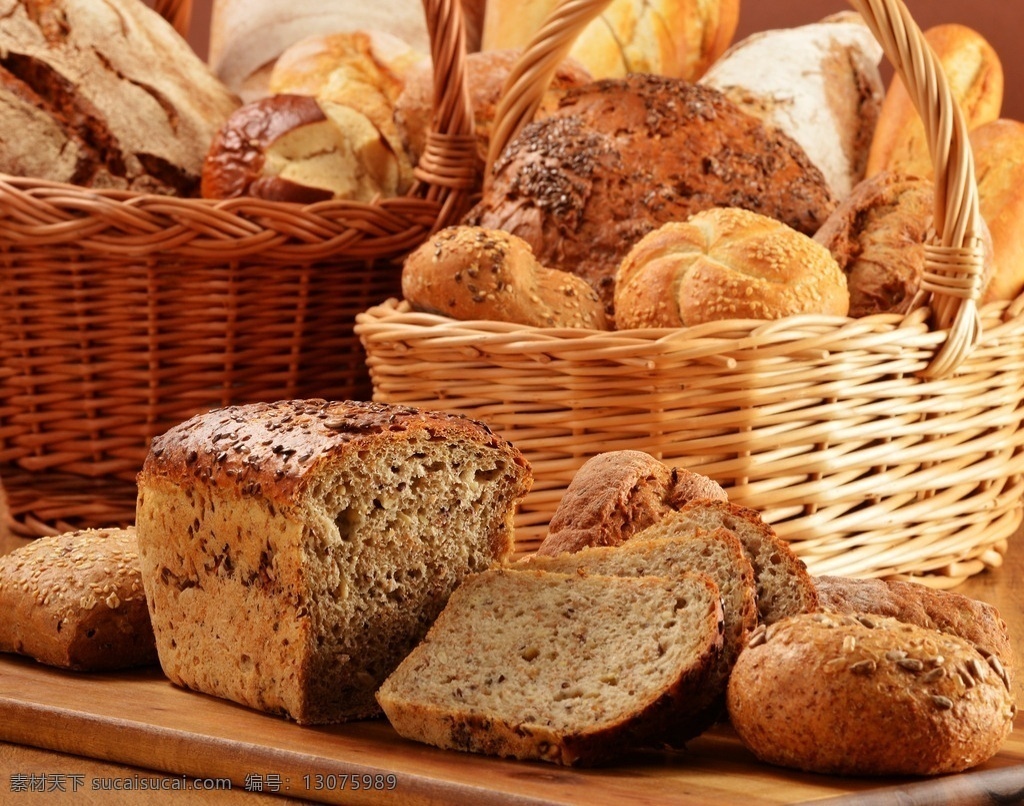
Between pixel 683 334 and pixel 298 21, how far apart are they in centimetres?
173

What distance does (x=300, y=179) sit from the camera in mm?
2535

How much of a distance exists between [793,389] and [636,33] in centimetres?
145

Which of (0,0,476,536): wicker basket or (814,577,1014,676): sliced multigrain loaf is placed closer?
(814,577,1014,676): sliced multigrain loaf

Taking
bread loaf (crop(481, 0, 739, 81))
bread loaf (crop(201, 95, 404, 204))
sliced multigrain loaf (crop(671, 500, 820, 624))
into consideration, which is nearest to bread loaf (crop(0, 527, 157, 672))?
sliced multigrain loaf (crop(671, 500, 820, 624))

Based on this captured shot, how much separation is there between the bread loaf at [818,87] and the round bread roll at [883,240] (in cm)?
51

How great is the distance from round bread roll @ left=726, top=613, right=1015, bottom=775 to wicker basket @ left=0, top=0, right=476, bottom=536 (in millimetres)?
1479

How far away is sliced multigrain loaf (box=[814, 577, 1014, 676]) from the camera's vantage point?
1.54 m

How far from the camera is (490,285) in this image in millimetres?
2117

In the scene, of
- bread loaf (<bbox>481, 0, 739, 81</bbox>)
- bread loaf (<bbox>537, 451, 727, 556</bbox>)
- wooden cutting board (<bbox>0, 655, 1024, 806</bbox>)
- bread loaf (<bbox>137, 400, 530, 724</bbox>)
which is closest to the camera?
wooden cutting board (<bbox>0, 655, 1024, 806</bbox>)

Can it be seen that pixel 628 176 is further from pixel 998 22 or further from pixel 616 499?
pixel 998 22

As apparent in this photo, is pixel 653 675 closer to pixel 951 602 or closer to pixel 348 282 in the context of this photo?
pixel 951 602

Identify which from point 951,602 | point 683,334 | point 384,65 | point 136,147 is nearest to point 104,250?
point 136,147

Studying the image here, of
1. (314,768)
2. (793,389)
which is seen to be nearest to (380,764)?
(314,768)

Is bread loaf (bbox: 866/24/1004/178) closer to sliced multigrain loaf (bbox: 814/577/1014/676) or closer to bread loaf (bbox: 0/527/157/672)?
sliced multigrain loaf (bbox: 814/577/1014/676)
